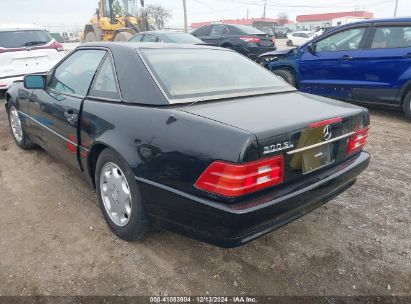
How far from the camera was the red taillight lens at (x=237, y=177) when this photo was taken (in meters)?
1.84

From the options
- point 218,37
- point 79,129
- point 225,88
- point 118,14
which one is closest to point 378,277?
point 225,88

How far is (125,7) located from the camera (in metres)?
17.0

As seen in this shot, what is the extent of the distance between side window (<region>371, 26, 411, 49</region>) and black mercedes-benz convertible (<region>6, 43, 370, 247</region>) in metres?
3.58

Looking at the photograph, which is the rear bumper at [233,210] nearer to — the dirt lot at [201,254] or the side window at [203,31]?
the dirt lot at [201,254]

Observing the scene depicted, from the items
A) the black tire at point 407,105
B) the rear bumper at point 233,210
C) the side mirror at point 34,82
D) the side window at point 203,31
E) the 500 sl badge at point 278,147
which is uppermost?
the side window at point 203,31

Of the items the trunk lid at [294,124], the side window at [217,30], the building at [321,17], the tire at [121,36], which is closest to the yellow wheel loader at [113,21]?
the tire at [121,36]

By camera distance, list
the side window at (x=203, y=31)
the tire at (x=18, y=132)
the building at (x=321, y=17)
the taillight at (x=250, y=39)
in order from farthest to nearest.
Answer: the building at (x=321, y=17)
the side window at (x=203, y=31)
the taillight at (x=250, y=39)
the tire at (x=18, y=132)

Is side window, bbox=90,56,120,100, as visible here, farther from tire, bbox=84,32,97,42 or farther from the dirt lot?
tire, bbox=84,32,97,42

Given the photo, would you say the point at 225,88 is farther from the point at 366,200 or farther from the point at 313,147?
the point at 366,200

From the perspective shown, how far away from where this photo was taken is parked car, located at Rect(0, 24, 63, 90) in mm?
7184

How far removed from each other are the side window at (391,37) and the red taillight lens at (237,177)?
15.6 ft

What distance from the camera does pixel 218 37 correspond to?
38.6ft

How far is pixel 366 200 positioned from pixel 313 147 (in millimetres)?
1479

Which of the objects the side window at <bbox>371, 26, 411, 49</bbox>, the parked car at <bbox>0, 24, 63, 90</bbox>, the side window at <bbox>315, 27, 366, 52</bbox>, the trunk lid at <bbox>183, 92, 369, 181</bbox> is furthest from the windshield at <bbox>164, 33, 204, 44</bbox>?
the trunk lid at <bbox>183, 92, 369, 181</bbox>
